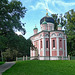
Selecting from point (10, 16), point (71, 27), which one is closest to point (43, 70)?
point (10, 16)

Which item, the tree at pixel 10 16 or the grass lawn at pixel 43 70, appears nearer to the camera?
the grass lawn at pixel 43 70

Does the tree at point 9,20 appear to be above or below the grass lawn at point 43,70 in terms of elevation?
above

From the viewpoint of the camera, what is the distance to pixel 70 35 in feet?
115

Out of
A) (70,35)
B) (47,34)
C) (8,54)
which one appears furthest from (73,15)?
(8,54)

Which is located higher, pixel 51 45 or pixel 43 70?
pixel 51 45

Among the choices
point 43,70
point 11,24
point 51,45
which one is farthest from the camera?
point 51,45

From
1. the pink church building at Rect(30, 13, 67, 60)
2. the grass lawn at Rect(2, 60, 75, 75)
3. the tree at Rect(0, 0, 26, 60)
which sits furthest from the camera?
the pink church building at Rect(30, 13, 67, 60)

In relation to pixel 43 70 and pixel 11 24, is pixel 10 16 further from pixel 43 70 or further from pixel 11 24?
pixel 43 70

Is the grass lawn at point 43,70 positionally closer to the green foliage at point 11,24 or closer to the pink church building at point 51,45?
the green foliage at point 11,24

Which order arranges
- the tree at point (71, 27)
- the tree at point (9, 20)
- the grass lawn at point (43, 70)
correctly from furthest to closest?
1. the tree at point (71, 27)
2. the tree at point (9, 20)
3. the grass lawn at point (43, 70)

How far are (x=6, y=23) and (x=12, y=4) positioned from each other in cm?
292

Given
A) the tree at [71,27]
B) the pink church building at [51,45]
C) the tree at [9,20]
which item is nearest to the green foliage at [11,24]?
the tree at [9,20]

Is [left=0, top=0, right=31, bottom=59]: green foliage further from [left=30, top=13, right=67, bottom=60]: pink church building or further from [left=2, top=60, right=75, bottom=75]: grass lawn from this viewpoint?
[left=30, top=13, right=67, bottom=60]: pink church building

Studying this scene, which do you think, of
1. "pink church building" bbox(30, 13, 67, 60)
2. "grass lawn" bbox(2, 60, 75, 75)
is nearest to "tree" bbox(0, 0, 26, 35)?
"grass lawn" bbox(2, 60, 75, 75)
